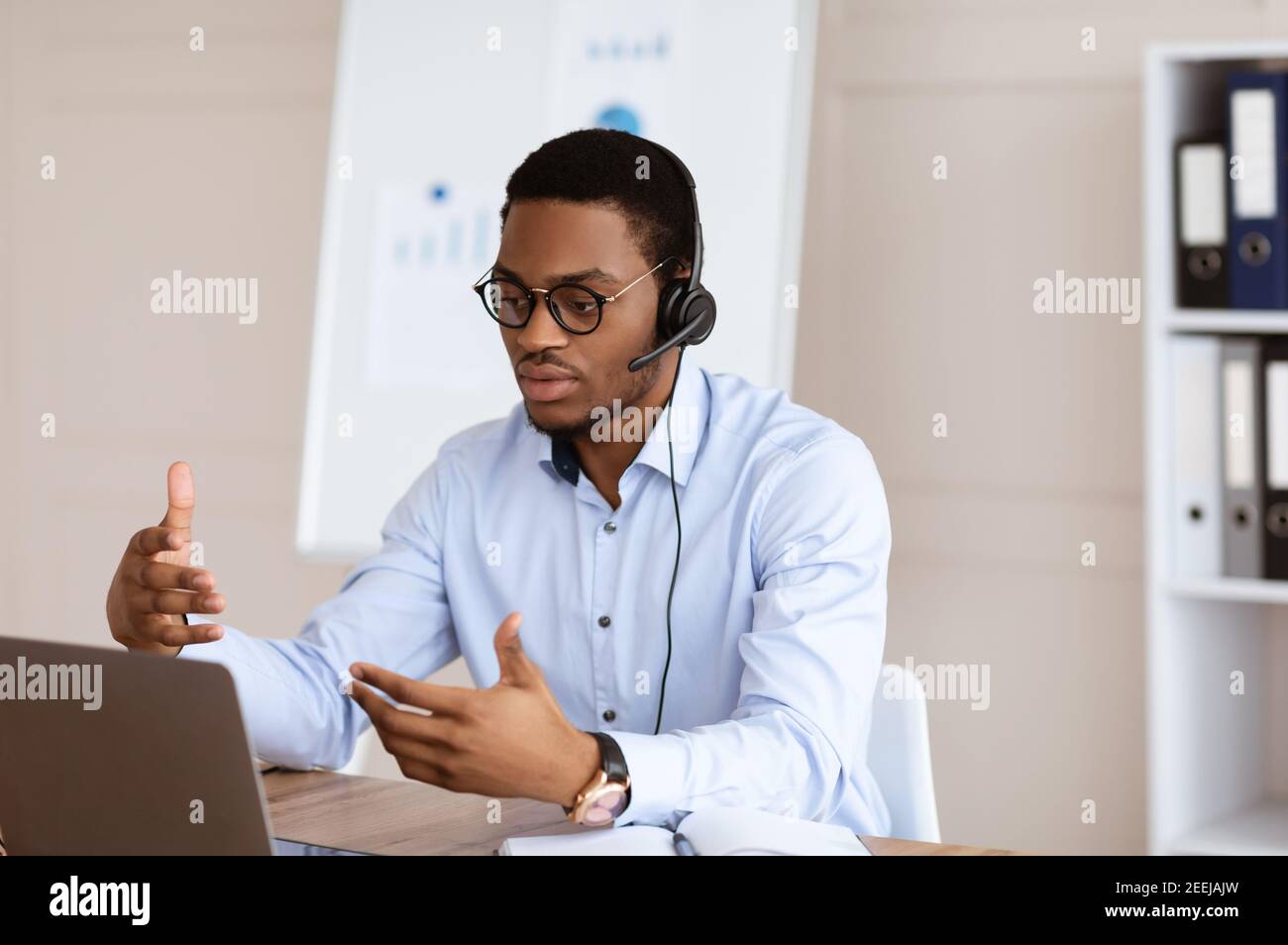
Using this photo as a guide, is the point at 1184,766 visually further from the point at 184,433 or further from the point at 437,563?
the point at 184,433

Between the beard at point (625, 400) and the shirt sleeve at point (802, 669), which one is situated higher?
the beard at point (625, 400)

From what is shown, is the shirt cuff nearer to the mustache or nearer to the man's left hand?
the man's left hand

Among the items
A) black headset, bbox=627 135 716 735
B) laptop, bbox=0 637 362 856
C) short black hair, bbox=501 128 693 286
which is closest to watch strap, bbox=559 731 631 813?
laptop, bbox=0 637 362 856

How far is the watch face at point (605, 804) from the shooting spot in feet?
3.50

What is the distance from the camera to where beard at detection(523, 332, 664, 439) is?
5.00ft

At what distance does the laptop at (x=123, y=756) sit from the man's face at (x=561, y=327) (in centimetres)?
65

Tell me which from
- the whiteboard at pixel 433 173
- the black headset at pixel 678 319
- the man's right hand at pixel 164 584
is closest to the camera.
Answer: the man's right hand at pixel 164 584

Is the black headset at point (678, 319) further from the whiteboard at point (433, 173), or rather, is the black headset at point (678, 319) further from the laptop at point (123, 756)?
the whiteboard at point (433, 173)

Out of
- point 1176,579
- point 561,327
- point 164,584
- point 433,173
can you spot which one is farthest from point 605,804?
point 433,173

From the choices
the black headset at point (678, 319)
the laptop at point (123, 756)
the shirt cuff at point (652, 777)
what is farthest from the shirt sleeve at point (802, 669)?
the laptop at point (123, 756)

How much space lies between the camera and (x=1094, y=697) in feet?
8.28

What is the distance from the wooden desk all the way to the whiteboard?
1274mm

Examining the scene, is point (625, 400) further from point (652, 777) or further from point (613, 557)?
point (652, 777)

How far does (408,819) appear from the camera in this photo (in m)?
1.19
